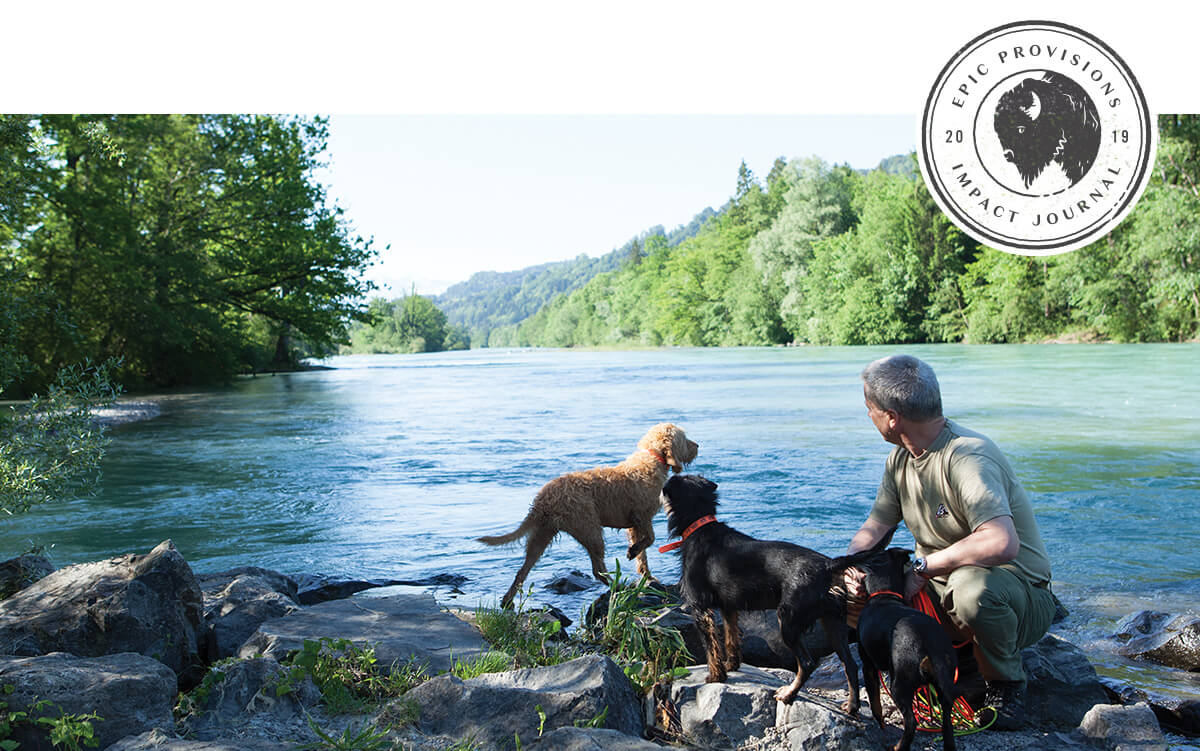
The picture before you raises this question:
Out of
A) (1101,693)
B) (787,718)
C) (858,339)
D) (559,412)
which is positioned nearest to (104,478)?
(559,412)

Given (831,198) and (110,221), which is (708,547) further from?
(831,198)

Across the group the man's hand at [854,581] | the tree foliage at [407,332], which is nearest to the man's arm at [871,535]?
the man's hand at [854,581]

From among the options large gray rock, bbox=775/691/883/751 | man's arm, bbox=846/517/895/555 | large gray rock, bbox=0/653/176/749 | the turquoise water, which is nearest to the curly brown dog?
the turquoise water

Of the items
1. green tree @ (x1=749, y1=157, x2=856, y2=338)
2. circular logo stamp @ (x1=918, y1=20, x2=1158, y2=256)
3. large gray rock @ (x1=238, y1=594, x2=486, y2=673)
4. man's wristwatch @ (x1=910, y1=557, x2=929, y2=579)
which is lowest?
large gray rock @ (x1=238, y1=594, x2=486, y2=673)

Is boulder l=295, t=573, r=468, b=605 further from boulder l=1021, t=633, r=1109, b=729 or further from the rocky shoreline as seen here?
boulder l=1021, t=633, r=1109, b=729

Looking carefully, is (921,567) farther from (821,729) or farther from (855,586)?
(821,729)

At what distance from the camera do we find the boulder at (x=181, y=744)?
2.82 metres

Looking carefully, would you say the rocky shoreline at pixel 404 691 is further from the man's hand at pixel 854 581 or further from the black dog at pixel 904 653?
the man's hand at pixel 854 581

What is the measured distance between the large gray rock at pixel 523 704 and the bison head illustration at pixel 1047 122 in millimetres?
4878

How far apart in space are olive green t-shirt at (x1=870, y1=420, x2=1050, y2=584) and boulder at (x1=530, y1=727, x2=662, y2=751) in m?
1.61

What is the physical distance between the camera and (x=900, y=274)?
62.5m

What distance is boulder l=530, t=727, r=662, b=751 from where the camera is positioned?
9.33 feet

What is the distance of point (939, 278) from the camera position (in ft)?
205

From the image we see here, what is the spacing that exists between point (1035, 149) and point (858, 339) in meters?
57.4
